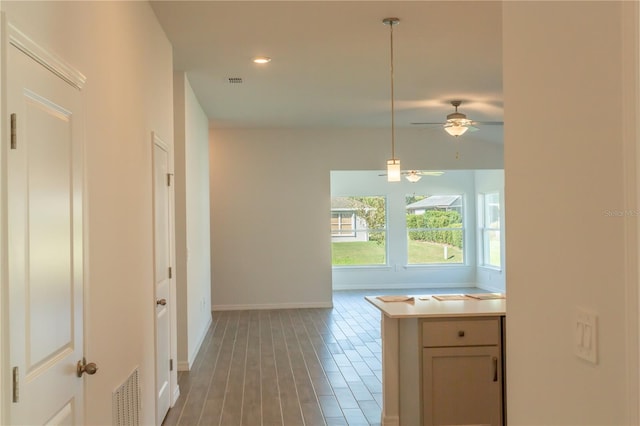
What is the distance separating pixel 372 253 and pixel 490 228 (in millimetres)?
2470

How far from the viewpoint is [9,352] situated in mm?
1516

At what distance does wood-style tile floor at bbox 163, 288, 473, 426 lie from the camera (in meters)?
4.15

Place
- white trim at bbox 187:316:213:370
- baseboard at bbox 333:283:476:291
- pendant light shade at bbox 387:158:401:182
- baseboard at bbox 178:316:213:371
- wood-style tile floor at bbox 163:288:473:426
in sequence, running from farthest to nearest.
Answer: baseboard at bbox 333:283:476:291 → white trim at bbox 187:316:213:370 → baseboard at bbox 178:316:213:371 → pendant light shade at bbox 387:158:401:182 → wood-style tile floor at bbox 163:288:473:426

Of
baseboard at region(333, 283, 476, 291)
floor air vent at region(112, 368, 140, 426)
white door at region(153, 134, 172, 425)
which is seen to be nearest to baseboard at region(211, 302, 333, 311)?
baseboard at region(333, 283, 476, 291)

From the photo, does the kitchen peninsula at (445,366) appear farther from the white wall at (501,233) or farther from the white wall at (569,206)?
the white wall at (501,233)

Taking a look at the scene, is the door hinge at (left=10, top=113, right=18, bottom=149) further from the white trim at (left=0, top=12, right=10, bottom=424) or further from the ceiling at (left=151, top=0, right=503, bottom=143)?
the ceiling at (left=151, top=0, right=503, bottom=143)

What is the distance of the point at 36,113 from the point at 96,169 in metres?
0.71

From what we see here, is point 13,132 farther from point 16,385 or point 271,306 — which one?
point 271,306

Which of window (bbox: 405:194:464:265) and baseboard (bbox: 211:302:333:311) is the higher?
window (bbox: 405:194:464:265)

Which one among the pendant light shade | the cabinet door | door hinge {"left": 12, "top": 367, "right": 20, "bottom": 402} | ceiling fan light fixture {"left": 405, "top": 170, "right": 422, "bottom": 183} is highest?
ceiling fan light fixture {"left": 405, "top": 170, "right": 422, "bottom": 183}

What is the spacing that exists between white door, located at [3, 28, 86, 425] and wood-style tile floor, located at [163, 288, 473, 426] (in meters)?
2.22

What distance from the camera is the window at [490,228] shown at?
10.8m

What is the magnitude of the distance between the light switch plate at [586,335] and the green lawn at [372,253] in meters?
10.3

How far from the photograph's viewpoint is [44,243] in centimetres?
180
